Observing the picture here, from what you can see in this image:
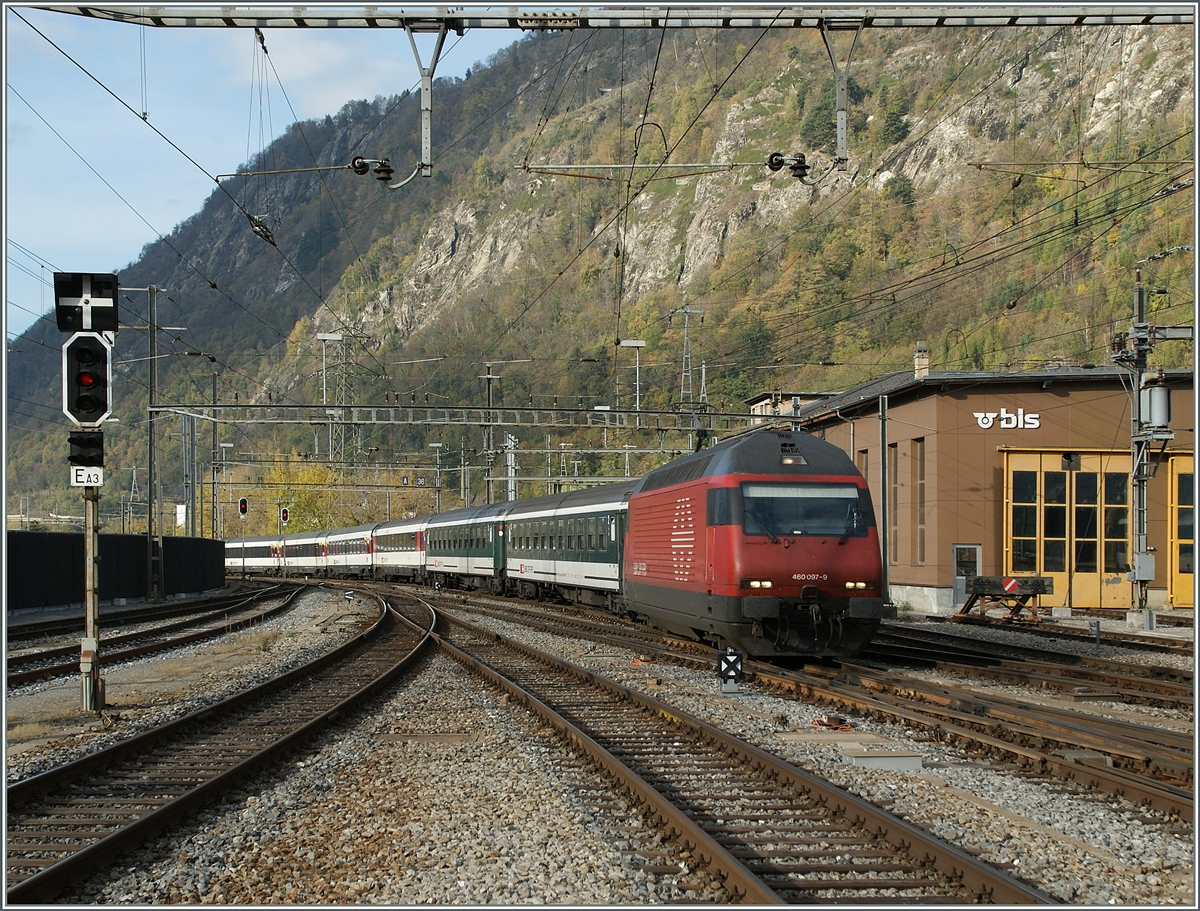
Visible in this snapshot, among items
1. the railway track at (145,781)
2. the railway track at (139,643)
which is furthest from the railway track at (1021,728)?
the railway track at (139,643)

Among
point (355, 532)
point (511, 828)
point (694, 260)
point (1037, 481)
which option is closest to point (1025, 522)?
point (1037, 481)

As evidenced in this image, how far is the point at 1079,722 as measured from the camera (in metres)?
10.9

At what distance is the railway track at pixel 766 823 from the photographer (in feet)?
19.9

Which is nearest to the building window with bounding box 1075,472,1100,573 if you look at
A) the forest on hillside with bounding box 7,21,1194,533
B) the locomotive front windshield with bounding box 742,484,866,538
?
the forest on hillside with bounding box 7,21,1194,533

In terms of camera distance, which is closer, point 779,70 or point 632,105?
point 779,70

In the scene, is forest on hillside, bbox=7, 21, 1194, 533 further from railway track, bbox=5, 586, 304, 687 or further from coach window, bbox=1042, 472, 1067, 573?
railway track, bbox=5, 586, 304, 687

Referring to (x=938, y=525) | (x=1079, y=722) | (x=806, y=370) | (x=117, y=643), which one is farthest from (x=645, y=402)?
(x=1079, y=722)

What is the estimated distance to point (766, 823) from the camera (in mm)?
7539

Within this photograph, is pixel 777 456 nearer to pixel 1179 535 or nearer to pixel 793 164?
pixel 793 164

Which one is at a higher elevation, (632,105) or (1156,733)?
(632,105)

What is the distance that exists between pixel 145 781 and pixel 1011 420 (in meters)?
27.6

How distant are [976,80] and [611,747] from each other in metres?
115

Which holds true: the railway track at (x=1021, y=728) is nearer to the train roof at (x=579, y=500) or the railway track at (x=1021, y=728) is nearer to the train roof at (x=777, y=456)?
the train roof at (x=777, y=456)

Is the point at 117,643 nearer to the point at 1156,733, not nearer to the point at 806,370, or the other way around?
the point at 1156,733
